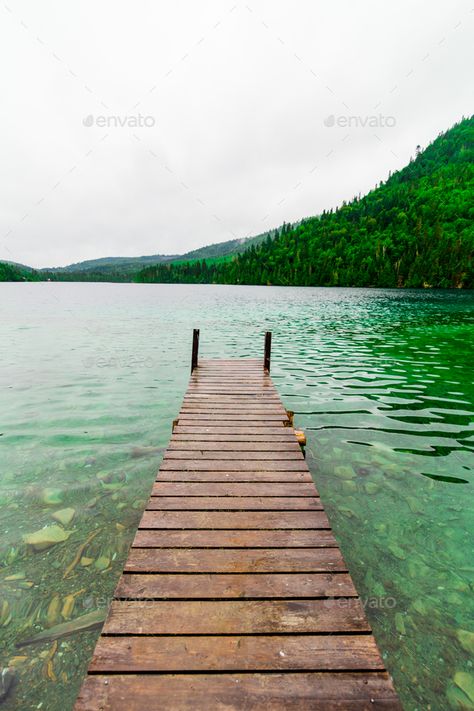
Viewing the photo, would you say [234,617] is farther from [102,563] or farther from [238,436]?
[238,436]

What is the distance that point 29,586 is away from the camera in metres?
4.24

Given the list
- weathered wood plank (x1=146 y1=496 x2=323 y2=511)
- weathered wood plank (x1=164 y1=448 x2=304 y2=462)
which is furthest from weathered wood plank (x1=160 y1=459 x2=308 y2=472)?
weathered wood plank (x1=146 y1=496 x2=323 y2=511)

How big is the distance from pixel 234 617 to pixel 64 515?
4.08 metres

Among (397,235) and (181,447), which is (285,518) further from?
(397,235)

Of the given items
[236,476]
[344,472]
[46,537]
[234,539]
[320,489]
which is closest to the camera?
[234,539]

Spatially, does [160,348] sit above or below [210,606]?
below

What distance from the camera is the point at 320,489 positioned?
6504mm

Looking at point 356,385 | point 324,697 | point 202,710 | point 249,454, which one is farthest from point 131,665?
point 356,385

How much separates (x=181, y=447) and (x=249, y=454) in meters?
1.27

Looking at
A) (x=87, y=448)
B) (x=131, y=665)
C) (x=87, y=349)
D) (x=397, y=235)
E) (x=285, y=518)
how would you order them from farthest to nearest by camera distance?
(x=397, y=235), (x=87, y=349), (x=87, y=448), (x=285, y=518), (x=131, y=665)

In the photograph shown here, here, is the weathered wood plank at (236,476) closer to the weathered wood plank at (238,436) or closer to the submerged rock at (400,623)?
the weathered wood plank at (238,436)

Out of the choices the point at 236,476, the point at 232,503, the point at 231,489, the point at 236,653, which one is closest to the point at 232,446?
the point at 236,476

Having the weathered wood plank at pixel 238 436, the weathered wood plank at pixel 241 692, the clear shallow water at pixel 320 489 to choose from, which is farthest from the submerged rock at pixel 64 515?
the weathered wood plank at pixel 241 692

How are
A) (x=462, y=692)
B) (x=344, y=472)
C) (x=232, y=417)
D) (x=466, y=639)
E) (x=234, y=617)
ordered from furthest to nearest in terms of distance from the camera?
(x=232, y=417) → (x=344, y=472) → (x=466, y=639) → (x=462, y=692) → (x=234, y=617)
